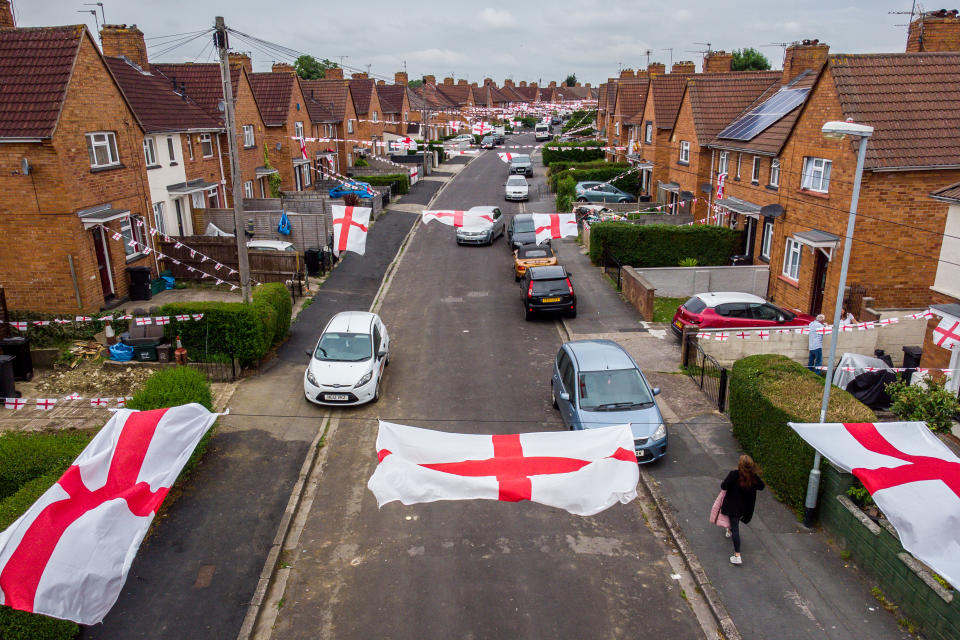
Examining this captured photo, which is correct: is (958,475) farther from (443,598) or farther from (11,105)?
(11,105)

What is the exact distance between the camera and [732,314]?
60.2ft

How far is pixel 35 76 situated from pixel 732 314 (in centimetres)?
2110

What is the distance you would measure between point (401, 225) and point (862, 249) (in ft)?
79.1

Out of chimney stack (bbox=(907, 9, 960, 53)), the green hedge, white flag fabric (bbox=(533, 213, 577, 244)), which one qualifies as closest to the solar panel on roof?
chimney stack (bbox=(907, 9, 960, 53))

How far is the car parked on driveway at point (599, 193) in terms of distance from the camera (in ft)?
130

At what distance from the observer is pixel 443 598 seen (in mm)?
8695

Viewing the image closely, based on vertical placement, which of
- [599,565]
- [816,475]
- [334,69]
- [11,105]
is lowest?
[599,565]

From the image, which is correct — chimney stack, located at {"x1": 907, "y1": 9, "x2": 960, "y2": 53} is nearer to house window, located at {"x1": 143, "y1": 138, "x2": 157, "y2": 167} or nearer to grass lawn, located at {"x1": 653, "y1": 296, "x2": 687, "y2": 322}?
grass lawn, located at {"x1": 653, "y1": 296, "x2": 687, "y2": 322}

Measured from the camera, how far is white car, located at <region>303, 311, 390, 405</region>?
14.7 meters

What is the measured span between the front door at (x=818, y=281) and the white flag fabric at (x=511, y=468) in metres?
15.6

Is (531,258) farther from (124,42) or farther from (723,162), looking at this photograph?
(124,42)

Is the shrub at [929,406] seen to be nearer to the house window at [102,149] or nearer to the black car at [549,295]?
the black car at [549,295]

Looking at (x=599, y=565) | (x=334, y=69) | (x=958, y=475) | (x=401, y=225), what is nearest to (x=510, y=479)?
(x=599, y=565)

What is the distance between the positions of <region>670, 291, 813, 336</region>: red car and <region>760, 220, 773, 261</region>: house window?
20.5 ft
